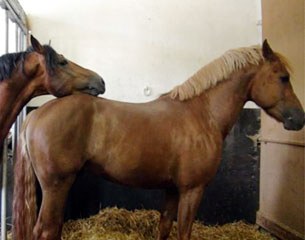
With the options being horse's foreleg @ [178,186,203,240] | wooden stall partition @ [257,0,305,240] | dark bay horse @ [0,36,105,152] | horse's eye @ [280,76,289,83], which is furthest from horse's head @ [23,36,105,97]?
wooden stall partition @ [257,0,305,240]

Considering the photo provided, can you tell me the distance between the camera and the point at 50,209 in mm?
1627

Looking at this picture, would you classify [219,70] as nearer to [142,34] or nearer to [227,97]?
[227,97]

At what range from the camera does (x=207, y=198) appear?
2828 mm

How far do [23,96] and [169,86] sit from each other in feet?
4.34

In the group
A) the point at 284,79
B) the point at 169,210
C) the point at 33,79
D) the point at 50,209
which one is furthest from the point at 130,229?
the point at 284,79

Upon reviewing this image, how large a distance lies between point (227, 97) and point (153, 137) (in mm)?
526

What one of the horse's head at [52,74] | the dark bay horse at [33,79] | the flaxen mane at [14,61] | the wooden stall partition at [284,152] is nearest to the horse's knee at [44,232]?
the dark bay horse at [33,79]

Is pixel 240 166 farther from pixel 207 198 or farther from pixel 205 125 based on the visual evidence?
pixel 205 125

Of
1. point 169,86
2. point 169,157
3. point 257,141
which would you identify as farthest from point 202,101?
point 257,141

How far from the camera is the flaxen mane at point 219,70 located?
1916 millimetres

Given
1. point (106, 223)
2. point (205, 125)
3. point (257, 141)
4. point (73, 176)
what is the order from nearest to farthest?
point (73, 176) → point (205, 125) → point (106, 223) → point (257, 141)

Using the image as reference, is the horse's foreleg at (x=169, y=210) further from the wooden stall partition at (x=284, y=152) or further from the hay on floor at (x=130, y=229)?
the wooden stall partition at (x=284, y=152)

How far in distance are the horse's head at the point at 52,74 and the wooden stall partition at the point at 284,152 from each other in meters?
1.39

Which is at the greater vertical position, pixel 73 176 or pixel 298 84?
pixel 298 84
